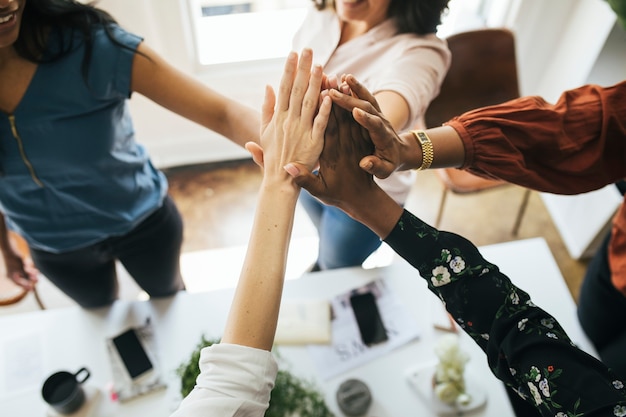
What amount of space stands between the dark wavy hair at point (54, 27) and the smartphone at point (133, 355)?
70 cm

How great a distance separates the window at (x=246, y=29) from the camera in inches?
95.2

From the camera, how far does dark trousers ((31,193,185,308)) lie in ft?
4.46

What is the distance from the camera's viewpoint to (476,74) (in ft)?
6.53

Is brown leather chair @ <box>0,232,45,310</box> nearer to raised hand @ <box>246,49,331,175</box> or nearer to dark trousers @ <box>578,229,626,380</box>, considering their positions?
raised hand @ <box>246,49,331,175</box>

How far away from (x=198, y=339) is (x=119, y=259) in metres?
0.38

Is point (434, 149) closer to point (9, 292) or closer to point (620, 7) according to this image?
point (620, 7)

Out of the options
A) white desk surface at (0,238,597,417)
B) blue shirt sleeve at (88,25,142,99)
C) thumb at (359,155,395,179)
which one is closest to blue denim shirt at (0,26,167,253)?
blue shirt sleeve at (88,25,142,99)

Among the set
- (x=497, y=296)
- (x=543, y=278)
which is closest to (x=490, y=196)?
(x=543, y=278)

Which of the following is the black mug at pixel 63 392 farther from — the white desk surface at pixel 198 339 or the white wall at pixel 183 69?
the white wall at pixel 183 69

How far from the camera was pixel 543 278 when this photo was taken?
4.66ft

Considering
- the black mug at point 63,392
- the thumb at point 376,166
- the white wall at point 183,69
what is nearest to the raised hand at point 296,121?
the thumb at point 376,166

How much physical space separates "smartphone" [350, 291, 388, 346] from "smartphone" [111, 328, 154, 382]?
1.90 feet

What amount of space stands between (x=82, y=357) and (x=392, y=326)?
0.86 meters

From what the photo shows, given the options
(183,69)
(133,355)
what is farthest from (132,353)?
(183,69)
